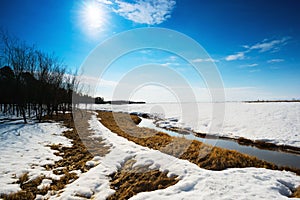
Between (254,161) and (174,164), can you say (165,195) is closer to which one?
(174,164)

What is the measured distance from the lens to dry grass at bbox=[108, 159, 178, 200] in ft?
17.4

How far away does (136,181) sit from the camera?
19.2 ft

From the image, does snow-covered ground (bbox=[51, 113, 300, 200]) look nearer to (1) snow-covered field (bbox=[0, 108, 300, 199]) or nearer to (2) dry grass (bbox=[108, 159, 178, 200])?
(1) snow-covered field (bbox=[0, 108, 300, 199])

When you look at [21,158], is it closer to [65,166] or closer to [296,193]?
[65,166]

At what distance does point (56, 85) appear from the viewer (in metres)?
24.7

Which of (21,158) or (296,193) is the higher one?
(21,158)

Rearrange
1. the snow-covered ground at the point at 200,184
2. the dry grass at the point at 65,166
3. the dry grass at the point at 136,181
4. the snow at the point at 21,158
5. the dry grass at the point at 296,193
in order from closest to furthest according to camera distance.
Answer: the snow-covered ground at the point at 200,184 < the dry grass at the point at 296,193 < the dry grass at the point at 65,166 < the dry grass at the point at 136,181 < the snow at the point at 21,158

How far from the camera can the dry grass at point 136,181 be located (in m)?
5.29

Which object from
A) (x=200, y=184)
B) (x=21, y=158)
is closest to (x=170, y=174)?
(x=200, y=184)

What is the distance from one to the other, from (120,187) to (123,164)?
176 centimetres

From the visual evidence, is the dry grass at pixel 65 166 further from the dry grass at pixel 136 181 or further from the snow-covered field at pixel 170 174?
the dry grass at pixel 136 181

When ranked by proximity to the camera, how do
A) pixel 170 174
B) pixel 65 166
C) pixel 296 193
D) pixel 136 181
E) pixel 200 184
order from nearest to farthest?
pixel 296 193, pixel 200 184, pixel 136 181, pixel 170 174, pixel 65 166

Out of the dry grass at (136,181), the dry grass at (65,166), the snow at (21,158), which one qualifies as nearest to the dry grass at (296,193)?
the dry grass at (136,181)

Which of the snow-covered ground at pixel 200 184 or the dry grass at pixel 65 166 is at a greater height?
the snow-covered ground at pixel 200 184
